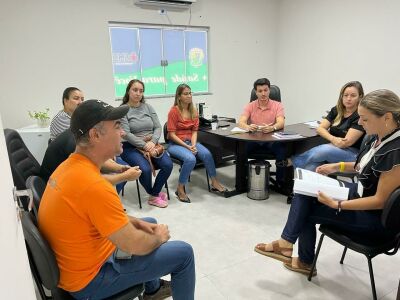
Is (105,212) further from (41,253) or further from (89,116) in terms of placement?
(89,116)

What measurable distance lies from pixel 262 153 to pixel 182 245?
2.09 meters

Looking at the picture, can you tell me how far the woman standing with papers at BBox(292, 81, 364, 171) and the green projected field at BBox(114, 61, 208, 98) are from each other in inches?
117

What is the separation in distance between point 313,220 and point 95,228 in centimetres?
127

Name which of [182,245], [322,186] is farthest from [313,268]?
[182,245]

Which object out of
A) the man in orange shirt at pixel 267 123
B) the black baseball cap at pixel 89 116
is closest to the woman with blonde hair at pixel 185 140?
the man in orange shirt at pixel 267 123

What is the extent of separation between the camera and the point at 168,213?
2986 millimetres

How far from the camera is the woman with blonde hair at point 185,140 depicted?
3.29 m

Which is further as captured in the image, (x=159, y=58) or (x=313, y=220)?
(x=159, y=58)

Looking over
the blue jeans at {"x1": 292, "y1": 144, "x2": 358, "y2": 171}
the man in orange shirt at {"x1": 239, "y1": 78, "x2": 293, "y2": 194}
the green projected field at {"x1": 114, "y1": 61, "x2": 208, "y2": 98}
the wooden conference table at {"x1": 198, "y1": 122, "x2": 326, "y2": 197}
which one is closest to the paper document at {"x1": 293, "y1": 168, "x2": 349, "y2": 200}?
the blue jeans at {"x1": 292, "y1": 144, "x2": 358, "y2": 171}

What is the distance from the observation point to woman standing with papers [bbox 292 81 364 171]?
2.75m

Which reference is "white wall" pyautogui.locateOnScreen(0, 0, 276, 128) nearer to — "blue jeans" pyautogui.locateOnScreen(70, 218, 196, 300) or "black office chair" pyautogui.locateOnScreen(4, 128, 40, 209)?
"black office chair" pyautogui.locateOnScreen(4, 128, 40, 209)

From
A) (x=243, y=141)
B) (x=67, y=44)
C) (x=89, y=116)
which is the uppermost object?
(x=67, y=44)

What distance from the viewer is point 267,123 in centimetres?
348

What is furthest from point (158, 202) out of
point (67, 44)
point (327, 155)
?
point (67, 44)
